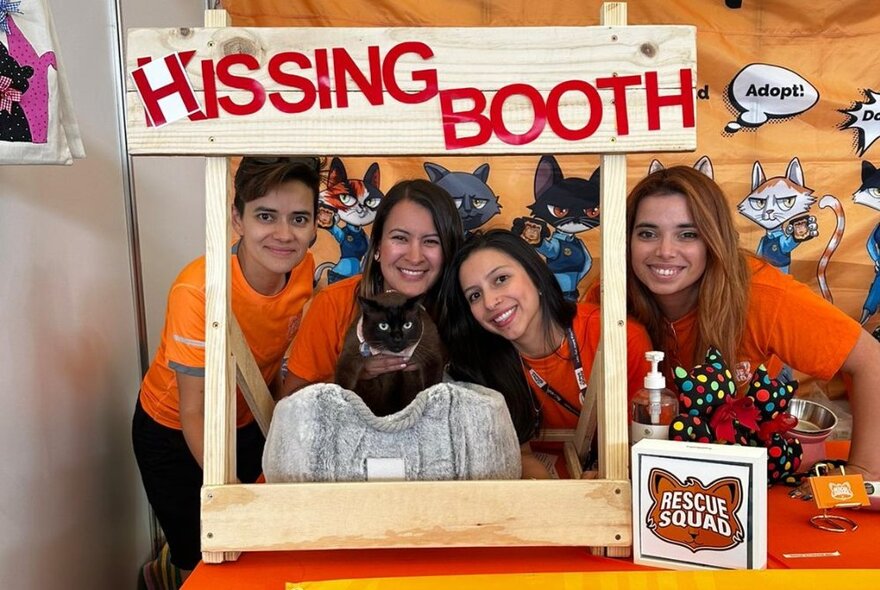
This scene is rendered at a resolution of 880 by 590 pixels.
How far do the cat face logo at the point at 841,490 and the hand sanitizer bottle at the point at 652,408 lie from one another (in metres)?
0.23

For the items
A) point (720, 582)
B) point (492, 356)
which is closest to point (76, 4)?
point (492, 356)

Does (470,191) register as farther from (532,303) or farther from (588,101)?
(588,101)

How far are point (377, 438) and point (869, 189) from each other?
2002mm

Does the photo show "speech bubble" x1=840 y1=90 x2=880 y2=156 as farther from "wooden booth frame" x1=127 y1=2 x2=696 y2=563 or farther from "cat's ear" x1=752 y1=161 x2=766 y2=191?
"wooden booth frame" x1=127 y1=2 x2=696 y2=563

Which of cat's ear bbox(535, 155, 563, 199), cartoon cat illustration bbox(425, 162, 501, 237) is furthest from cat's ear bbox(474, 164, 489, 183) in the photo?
cat's ear bbox(535, 155, 563, 199)

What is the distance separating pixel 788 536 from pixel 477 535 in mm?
452

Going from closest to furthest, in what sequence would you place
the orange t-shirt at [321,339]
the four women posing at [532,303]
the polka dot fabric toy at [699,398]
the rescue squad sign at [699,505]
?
the rescue squad sign at [699,505], the polka dot fabric toy at [699,398], the four women posing at [532,303], the orange t-shirt at [321,339]

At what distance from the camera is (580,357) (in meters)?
1.32

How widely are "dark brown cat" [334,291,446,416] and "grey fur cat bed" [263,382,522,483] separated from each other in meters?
0.27

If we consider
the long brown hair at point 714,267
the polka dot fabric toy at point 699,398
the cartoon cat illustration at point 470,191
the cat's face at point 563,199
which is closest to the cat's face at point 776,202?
the cat's face at point 563,199

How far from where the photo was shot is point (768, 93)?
83.7 inches

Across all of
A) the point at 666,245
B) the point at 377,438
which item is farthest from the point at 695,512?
the point at 666,245

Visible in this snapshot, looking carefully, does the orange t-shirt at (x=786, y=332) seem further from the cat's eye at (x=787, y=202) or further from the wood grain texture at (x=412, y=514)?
the cat's eye at (x=787, y=202)

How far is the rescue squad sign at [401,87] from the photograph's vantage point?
2.68 ft
